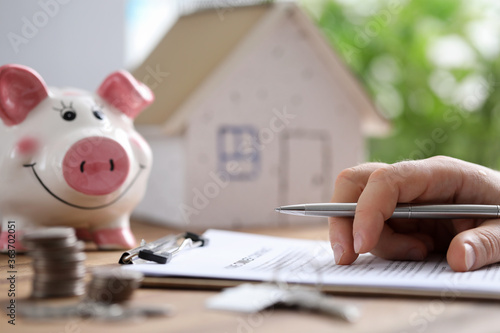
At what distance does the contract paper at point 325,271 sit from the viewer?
1.66 feet

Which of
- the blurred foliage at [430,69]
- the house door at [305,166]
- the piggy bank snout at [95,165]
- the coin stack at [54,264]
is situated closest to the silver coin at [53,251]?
the coin stack at [54,264]

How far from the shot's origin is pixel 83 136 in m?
0.76

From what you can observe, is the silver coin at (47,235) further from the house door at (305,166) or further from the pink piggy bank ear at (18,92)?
the house door at (305,166)

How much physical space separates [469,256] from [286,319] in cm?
27

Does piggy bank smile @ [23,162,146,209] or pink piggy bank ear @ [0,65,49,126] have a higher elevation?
pink piggy bank ear @ [0,65,49,126]

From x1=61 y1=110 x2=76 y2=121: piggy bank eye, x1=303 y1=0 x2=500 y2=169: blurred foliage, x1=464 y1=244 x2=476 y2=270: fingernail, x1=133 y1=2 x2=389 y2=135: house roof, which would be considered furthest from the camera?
x1=303 y1=0 x2=500 y2=169: blurred foliage

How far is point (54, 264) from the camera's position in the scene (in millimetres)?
500

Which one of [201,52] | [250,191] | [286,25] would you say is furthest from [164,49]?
[250,191]

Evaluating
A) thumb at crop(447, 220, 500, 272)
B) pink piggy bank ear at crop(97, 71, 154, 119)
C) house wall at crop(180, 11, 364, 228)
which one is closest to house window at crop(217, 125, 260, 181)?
house wall at crop(180, 11, 364, 228)

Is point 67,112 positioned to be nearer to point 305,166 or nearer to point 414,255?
point 414,255

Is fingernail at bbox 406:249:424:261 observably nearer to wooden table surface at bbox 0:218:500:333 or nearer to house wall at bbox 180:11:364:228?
wooden table surface at bbox 0:218:500:333

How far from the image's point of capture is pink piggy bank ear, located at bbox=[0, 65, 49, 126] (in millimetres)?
774

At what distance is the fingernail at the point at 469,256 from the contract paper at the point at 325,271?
0.04ft

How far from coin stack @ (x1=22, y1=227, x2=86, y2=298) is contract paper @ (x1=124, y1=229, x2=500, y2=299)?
0.08 m
